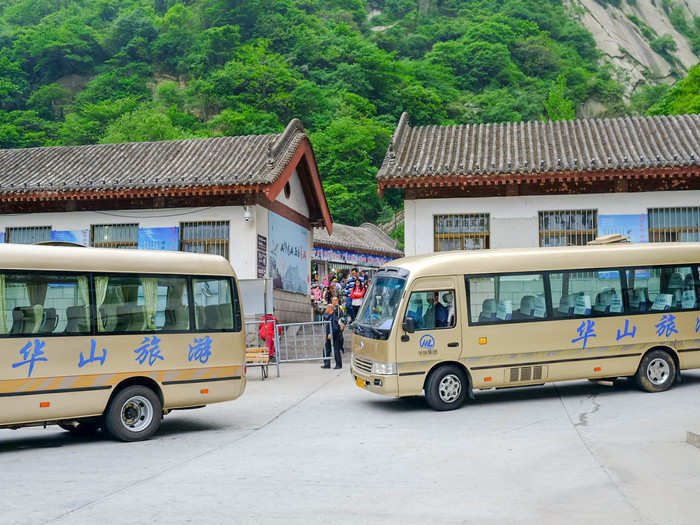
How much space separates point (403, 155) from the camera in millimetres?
21719

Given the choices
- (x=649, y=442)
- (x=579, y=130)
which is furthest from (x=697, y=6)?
(x=649, y=442)

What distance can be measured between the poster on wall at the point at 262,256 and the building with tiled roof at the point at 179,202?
0.10 ft

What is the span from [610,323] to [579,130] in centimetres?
1161

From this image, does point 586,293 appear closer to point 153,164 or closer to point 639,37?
point 153,164

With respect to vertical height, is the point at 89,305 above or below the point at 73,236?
below

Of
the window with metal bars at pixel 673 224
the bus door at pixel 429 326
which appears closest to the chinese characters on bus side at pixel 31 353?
the bus door at pixel 429 326

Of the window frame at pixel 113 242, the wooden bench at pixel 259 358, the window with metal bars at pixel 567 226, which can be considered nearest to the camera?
the wooden bench at pixel 259 358

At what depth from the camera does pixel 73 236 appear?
22578mm

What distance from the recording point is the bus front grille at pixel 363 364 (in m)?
12.2

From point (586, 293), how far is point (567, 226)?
817 cm

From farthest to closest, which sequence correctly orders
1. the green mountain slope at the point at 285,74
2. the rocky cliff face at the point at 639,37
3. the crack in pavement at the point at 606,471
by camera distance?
1. the rocky cliff face at the point at 639,37
2. the green mountain slope at the point at 285,74
3. the crack in pavement at the point at 606,471

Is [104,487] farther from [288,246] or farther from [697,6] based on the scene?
[697,6]

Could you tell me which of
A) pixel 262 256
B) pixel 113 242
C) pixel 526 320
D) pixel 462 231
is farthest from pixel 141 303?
pixel 113 242

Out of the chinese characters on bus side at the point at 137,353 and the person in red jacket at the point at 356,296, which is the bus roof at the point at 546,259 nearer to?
the chinese characters on bus side at the point at 137,353
